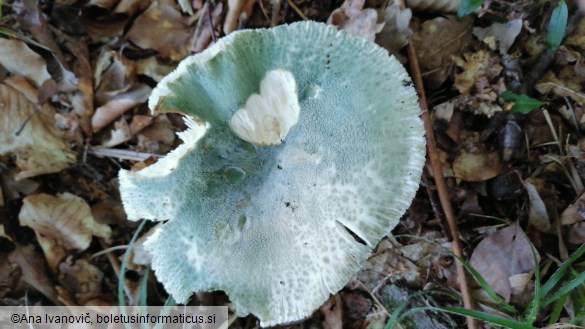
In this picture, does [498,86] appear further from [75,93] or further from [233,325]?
[75,93]

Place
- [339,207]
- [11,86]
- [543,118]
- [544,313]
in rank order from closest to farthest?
1. [339,207]
2. [544,313]
3. [543,118]
4. [11,86]

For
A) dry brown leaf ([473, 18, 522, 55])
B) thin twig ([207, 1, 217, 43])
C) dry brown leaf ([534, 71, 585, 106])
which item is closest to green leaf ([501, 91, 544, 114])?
dry brown leaf ([534, 71, 585, 106])

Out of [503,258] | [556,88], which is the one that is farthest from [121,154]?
[556,88]

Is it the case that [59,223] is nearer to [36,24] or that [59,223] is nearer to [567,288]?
[36,24]

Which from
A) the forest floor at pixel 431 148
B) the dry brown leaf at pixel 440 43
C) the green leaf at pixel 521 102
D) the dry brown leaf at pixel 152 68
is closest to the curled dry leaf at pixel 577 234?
the forest floor at pixel 431 148

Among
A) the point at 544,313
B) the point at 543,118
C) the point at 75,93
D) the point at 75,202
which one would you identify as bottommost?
the point at 75,202

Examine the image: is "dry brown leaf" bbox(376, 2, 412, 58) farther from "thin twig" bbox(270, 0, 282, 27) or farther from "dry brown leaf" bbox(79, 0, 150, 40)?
"dry brown leaf" bbox(79, 0, 150, 40)

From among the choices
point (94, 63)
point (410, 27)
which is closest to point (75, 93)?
point (94, 63)
